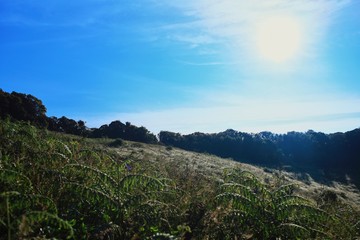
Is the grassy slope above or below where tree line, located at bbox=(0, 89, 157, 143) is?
below

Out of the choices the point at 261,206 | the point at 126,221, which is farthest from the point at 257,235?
the point at 126,221

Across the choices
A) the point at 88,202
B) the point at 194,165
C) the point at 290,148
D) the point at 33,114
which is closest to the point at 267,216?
the point at 88,202

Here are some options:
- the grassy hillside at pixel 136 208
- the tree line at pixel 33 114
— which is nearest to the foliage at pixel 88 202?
the grassy hillside at pixel 136 208

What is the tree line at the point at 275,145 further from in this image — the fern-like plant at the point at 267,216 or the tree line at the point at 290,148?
the fern-like plant at the point at 267,216

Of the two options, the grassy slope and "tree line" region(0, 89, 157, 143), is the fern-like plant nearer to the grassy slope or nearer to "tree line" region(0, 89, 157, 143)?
the grassy slope

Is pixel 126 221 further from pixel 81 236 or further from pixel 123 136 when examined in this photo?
pixel 123 136

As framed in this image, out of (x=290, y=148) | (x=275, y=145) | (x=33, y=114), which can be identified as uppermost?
(x=33, y=114)

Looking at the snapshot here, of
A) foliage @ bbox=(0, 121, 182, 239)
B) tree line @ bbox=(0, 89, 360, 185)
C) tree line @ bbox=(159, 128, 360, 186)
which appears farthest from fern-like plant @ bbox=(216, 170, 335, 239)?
tree line @ bbox=(159, 128, 360, 186)

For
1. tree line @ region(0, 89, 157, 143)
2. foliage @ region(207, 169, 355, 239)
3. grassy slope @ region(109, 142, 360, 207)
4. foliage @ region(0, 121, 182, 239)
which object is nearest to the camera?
foliage @ region(0, 121, 182, 239)

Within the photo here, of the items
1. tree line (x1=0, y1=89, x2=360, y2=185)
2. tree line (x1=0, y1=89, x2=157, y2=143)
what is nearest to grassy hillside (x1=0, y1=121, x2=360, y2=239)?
tree line (x1=0, y1=89, x2=157, y2=143)

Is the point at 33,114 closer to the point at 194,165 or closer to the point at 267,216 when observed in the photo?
the point at 194,165

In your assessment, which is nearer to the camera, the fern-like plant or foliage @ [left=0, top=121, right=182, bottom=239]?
foliage @ [left=0, top=121, right=182, bottom=239]

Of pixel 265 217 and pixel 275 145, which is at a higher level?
pixel 275 145

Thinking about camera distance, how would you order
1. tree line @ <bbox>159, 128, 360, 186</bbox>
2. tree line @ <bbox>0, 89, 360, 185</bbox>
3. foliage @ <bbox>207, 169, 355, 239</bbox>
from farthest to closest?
tree line @ <bbox>159, 128, 360, 186</bbox>, tree line @ <bbox>0, 89, 360, 185</bbox>, foliage @ <bbox>207, 169, 355, 239</bbox>
